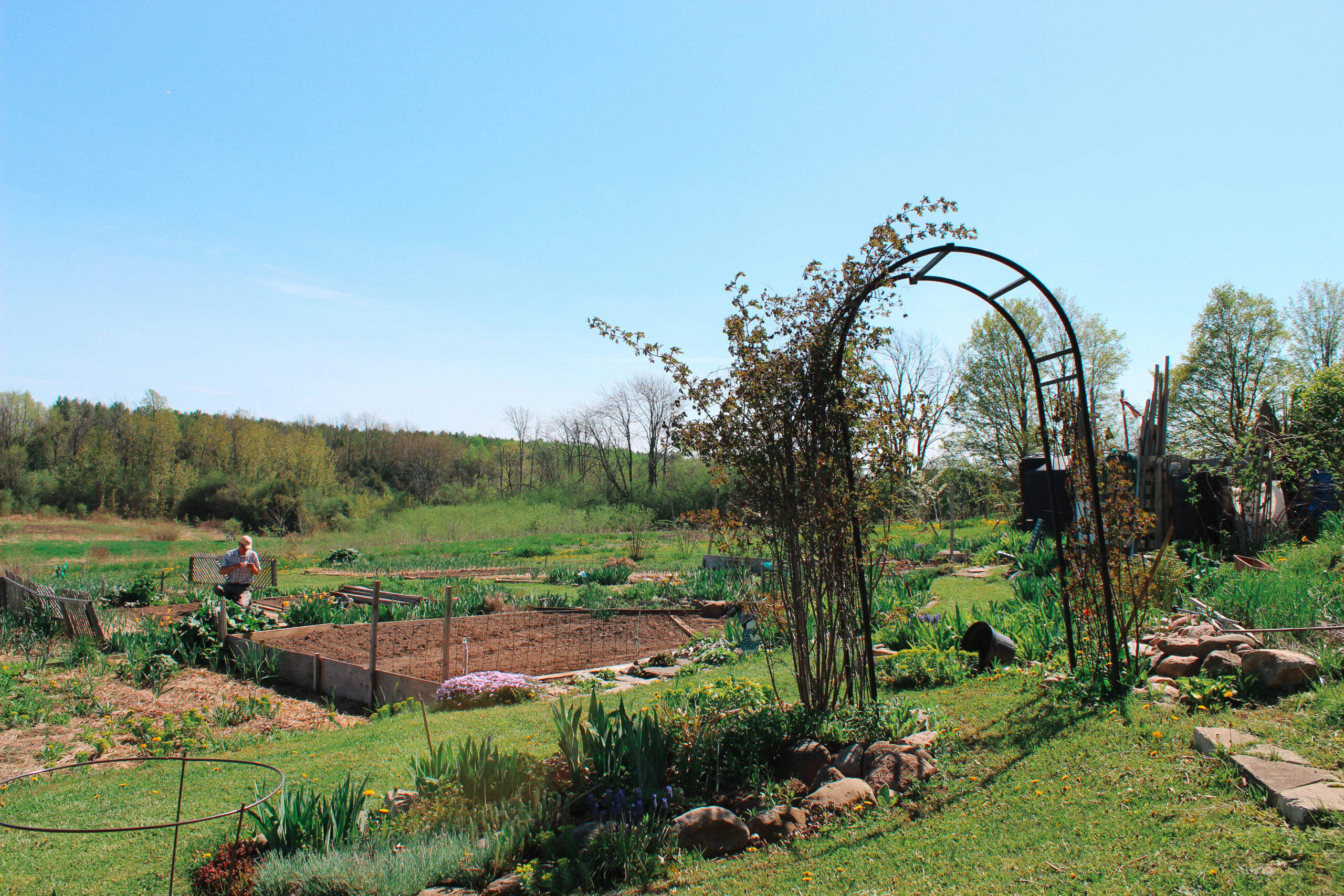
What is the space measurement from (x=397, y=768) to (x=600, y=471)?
155 ft

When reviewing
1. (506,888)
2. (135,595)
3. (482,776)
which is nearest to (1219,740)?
(506,888)

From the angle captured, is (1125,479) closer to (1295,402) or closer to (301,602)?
(1295,402)

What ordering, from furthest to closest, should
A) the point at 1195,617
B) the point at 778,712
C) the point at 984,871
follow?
the point at 1195,617 → the point at 778,712 → the point at 984,871

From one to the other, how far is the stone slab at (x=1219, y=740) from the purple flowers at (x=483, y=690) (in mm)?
5072

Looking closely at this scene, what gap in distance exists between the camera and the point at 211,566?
55.4 ft

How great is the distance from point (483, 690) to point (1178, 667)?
5.31m

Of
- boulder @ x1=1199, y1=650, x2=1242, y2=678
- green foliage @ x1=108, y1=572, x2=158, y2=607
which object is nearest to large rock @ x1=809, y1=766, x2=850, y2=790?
boulder @ x1=1199, y1=650, x2=1242, y2=678

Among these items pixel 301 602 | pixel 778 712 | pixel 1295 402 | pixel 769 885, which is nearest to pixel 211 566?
pixel 301 602

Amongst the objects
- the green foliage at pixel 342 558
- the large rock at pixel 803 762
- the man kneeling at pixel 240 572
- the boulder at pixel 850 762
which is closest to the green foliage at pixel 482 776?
the large rock at pixel 803 762

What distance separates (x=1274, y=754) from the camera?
11.4ft

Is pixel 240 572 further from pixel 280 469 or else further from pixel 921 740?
pixel 280 469

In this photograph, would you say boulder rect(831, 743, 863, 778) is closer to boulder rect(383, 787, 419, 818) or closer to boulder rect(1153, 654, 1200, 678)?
boulder rect(383, 787, 419, 818)

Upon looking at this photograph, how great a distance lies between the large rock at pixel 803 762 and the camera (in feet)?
13.9

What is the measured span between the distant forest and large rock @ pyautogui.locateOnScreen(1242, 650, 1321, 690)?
31258 millimetres
